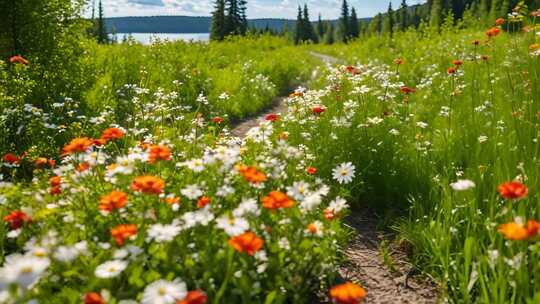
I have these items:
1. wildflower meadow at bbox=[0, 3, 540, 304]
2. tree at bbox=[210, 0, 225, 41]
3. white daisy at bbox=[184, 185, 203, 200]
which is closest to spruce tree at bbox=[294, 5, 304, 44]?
tree at bbox=[210, 0, 225, 41]

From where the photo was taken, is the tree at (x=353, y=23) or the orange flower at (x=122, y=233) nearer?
the orange flower at (x=122, y=233)

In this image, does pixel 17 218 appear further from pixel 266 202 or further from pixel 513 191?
pixel 513 191

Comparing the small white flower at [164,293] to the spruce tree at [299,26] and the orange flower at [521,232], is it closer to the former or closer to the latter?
the orange flower at [521,232]

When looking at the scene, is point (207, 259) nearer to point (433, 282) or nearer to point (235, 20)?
point (433, 282)

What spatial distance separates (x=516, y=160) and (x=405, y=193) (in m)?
0.91

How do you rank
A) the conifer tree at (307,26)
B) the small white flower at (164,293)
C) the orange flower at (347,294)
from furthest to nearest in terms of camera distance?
the conifer tree at (307,26) → the small white flower at (164,293) → the orange flower at (347,294)

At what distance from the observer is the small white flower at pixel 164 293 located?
1.53m

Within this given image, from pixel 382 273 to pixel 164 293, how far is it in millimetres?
1780

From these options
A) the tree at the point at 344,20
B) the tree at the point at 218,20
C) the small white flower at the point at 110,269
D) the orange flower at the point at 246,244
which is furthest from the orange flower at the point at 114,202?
the tree at the point at 344,20

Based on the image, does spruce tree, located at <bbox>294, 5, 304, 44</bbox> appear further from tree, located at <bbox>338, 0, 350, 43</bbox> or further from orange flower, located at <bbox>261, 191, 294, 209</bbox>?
orange flower, located at <bbox>261, 191, 294, 209</bbox>

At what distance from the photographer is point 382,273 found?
9.59 ft

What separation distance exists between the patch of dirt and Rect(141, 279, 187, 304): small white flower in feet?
4.67

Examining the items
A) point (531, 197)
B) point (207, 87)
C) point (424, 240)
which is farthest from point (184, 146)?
point (207, 87)

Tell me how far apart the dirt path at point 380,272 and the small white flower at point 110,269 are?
1548 mm
